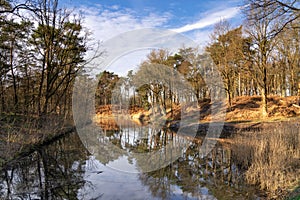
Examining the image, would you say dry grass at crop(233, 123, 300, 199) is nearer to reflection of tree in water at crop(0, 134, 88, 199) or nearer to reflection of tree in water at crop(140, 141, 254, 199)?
reflection of tree in water at crop(140, 141, 254, 199)

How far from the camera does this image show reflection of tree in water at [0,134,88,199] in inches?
193

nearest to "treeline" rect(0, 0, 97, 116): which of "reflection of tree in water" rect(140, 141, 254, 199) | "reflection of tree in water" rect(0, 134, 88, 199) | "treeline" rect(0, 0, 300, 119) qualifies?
"treeline" rect(0, 0, 300, 119)

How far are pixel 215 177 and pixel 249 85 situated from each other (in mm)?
26473

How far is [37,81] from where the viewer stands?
15156 mm

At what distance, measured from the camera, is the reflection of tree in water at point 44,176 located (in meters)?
4.89

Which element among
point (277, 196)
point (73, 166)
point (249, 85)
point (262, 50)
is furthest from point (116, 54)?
point (249, 85)

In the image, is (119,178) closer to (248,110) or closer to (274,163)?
(274,163)

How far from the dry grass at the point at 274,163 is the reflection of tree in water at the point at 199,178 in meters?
0.36

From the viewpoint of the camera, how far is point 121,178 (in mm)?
6160

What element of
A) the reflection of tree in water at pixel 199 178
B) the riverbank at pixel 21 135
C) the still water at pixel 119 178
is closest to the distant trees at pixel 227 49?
the still water at pixel 119 178

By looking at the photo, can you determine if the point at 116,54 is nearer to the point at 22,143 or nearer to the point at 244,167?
the point at 22,143

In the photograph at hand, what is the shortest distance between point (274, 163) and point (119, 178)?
3.91m

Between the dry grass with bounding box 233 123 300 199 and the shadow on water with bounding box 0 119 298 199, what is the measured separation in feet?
0.51

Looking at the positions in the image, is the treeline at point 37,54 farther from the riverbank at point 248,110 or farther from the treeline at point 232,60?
the riverbank at point 248,110
